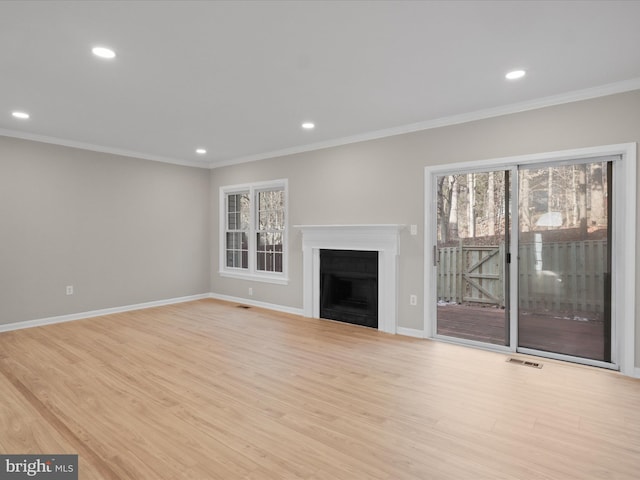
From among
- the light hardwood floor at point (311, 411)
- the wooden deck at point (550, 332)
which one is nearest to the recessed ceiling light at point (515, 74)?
the wooden deck at point (550, 332)

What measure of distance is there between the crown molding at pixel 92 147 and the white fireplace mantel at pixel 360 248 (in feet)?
8.87

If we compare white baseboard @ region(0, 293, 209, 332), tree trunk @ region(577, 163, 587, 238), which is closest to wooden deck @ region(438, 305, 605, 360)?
tree trunk @ region(577, 163, 587, 238)

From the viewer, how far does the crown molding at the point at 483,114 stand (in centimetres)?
323

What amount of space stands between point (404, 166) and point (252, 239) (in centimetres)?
Result: 313

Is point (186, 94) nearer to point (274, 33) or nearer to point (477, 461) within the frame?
point (274, 33)

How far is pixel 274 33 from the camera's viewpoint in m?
2.40

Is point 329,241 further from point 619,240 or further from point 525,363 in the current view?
point 619,240

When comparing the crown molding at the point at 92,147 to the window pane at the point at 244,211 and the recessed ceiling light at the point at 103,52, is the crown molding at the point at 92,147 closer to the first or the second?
the window pane at the point at 244,211

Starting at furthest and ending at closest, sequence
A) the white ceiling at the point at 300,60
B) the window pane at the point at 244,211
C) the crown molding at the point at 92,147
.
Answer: the window pane at the point at 244,211, the crown molding at the point at 92,147, the white ceiling at the point at 300,60

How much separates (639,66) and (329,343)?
3.84 metres

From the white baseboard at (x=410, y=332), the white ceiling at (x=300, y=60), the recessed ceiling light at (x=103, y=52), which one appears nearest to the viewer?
the white ceiling at (x=300, y=60)

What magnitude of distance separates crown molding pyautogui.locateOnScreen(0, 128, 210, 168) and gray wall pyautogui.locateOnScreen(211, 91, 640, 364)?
881 millimetres

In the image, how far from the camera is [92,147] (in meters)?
5.43

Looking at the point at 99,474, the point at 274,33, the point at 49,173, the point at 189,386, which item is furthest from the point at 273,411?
the point at 49,173
